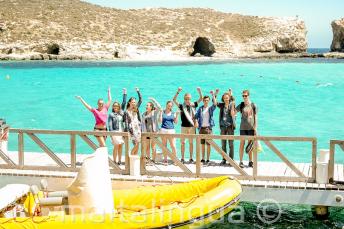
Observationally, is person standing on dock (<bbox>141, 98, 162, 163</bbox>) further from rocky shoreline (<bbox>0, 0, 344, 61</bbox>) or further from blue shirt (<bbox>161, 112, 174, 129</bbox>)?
rocky shoreline (<bbox>0, 0, 344, 61</bbox>)

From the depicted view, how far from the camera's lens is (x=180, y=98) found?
3375cm

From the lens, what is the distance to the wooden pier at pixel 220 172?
10.3 meters

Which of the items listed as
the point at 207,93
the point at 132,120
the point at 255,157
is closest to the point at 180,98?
the point at 207,93

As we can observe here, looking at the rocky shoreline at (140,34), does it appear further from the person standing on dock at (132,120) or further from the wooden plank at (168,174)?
the wooden plank at (168,174)

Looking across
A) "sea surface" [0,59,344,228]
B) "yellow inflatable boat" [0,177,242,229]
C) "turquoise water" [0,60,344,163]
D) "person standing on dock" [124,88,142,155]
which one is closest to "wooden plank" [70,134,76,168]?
"person standing on dock" [124,88,142,155]

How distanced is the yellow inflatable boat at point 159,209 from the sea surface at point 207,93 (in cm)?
116

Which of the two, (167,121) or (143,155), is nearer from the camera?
(143,155)

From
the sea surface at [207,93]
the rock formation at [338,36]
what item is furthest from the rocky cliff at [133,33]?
the sea surface at [207,93]

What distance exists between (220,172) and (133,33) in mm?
88111

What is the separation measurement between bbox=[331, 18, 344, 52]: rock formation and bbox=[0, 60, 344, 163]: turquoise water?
4798 centimetres

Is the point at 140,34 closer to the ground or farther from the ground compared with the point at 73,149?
farther from the ground

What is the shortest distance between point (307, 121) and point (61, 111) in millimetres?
13160

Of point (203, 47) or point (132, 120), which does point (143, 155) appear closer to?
point (132, 120)

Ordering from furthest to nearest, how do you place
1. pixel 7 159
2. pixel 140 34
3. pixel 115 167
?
pixel 140 34 → pixel 7 159 → pixel 115 167
